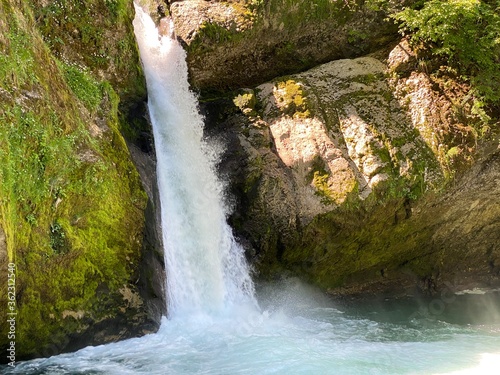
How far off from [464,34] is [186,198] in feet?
26.3

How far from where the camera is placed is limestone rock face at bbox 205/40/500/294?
11234mm

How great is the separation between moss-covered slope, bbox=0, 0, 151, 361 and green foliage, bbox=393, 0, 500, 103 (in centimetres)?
780

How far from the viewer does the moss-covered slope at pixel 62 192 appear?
693 centimetres

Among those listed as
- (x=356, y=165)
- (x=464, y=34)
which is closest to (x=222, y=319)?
(x=356, y=165)

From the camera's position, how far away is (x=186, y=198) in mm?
10719

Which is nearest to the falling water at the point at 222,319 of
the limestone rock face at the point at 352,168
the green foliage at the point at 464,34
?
the limestone rock face at the point at 352,168

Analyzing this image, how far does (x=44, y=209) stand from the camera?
724cm

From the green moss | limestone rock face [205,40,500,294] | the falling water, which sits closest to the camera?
the falling water

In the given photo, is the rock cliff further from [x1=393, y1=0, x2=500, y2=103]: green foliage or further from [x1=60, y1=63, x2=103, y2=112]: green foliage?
[x1=60, y1=63, x2=103, y2=112]: green foliage

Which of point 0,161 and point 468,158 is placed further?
point 468,158

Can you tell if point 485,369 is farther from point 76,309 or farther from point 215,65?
point 215,65

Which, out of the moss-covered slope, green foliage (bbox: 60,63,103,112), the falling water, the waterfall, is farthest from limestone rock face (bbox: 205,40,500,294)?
green foliage (bbox: 60,63,103,112)

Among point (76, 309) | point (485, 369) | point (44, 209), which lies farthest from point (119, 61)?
point (485, 369)

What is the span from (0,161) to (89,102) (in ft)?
8.85
